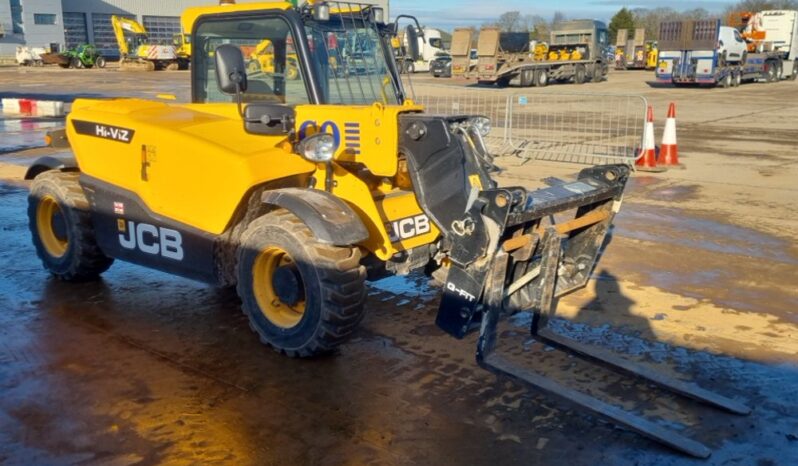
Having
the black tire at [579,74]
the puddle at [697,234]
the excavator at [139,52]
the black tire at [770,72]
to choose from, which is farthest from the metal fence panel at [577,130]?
the excavator at [139,52]

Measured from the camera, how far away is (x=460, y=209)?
4.81 metres

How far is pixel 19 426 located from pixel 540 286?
307 centimetres

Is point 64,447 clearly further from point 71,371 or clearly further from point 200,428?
point 71,371

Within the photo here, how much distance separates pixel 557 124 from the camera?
1920 centimetres

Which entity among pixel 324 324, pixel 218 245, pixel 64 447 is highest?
pixel 218 245

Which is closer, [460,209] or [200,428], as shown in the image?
[200,428]

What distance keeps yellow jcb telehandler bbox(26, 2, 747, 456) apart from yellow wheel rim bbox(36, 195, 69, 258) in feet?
2.20

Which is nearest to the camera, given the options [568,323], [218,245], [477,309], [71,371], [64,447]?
[64,447]

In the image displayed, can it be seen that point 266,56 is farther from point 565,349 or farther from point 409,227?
point 565,349

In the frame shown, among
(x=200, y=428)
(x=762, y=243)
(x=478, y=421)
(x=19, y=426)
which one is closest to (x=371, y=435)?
(x=478, y=421)

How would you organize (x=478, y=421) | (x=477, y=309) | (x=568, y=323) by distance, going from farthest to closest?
(x=568, y=323)
(x=477, y=309)
(x=478, y=421)

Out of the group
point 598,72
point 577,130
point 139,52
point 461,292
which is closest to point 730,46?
point 598,72

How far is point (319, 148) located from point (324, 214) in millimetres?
442

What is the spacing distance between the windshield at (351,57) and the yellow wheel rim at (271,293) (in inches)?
45.4
